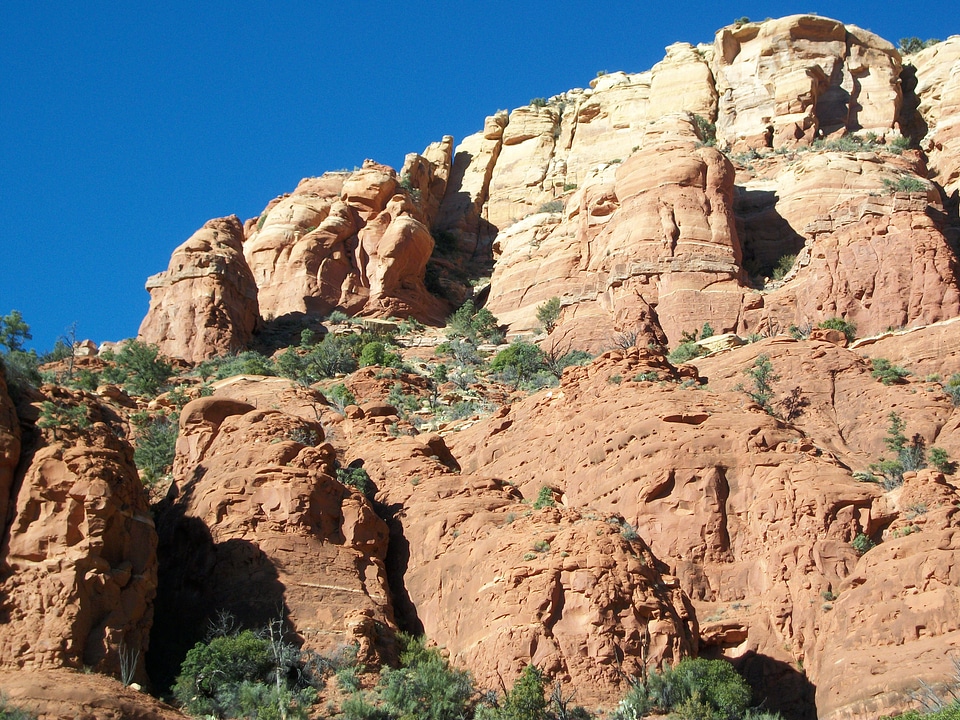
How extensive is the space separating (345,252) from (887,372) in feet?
112

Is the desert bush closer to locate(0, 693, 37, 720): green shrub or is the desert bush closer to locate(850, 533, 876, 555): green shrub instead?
locate(0, 693, 37, 720): green shrub

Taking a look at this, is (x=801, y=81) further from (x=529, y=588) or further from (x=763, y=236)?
(x=529, y=588)

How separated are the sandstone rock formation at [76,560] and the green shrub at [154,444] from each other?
10.7 m

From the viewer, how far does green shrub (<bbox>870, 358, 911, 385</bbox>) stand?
126 ft

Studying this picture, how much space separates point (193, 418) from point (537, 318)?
97.6 ft

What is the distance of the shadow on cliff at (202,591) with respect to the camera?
88.7ft

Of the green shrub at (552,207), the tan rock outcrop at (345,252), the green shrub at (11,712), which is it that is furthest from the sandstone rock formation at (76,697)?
the green shrub at (552,207)

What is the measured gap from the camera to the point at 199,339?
187ft

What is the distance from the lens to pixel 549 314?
59.8 m

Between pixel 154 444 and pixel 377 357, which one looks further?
pixel 377 357

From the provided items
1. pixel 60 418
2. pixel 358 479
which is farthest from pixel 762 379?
pixel 60 418

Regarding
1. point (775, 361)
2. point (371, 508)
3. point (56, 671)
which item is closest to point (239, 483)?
point (371, 508)

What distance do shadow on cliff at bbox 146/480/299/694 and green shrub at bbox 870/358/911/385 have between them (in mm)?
19563

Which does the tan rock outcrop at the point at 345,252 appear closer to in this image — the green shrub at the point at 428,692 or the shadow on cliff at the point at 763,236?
the shadow on cliff at the point at 763,236
